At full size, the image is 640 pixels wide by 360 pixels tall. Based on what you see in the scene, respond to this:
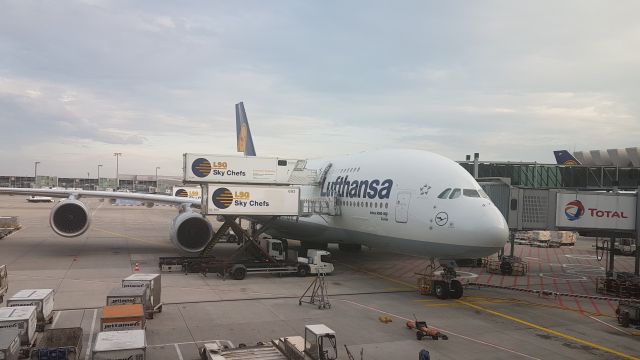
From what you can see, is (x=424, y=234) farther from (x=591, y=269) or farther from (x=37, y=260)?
(x=37, y=260)

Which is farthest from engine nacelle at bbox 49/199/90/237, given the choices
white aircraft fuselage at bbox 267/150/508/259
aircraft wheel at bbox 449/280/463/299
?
aircraft wheel at bbox 449/280/463/299

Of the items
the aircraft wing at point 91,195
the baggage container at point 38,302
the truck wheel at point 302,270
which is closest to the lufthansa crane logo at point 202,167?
the truck wheel at point 302,270

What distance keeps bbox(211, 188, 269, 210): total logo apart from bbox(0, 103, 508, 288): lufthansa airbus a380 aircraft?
11.0ft

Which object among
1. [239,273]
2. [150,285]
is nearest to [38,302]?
[150,285]

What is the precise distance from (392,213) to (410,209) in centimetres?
91

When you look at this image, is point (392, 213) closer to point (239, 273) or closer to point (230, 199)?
point (239, 273)

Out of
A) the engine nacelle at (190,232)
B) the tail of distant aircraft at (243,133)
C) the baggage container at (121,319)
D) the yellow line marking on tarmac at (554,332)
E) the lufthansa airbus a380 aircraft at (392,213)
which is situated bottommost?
the yellow line marking on tarmac at (554,332)

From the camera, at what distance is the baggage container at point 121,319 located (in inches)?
386

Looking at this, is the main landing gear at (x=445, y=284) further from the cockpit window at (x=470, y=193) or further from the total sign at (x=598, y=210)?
the total sign at (x=598, y=210)

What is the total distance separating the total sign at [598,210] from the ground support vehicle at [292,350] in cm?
1342

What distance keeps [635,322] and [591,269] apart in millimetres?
13055

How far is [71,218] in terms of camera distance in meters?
23.9

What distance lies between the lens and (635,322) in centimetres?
1340

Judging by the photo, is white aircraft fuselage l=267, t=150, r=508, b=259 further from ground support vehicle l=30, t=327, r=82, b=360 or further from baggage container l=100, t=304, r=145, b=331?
ground support vehicle l=30, t=327, r=82, b=360
